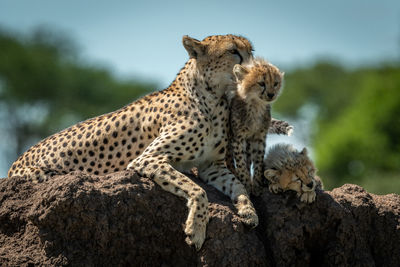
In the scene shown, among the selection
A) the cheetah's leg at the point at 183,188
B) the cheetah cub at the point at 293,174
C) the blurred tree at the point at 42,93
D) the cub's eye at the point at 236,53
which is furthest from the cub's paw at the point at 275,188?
the blurred tree at the point at 42,93

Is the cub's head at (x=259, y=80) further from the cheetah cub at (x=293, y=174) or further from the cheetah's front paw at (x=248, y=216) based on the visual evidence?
the cheetah's front paw at (x=248, y=216)

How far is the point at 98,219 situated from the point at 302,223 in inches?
65.1

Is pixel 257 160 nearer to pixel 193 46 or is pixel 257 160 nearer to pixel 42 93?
pixel 193 46

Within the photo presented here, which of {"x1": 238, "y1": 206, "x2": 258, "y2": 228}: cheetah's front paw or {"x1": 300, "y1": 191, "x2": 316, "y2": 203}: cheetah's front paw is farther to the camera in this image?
{"x1": 300, "y1": 191, "x2": 316, "y2": 203}: cheetah's front paw

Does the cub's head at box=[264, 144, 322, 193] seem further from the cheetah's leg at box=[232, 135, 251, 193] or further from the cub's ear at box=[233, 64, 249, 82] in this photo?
the cub's ear at box=[233, 64, 249, 82]

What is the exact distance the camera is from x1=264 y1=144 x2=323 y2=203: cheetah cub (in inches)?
206

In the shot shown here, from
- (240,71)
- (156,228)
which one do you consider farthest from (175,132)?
(156,228)

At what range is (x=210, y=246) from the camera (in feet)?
15.8

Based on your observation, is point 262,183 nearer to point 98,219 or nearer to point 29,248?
point 98,219

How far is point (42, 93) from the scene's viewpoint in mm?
26562

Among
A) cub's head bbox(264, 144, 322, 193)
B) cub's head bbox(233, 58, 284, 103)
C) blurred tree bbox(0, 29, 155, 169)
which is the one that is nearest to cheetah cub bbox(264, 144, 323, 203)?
cub's head bbox(264, 144, 322, 193)

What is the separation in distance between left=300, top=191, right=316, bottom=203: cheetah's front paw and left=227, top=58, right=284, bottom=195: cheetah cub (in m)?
0.46

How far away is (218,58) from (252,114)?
62cm

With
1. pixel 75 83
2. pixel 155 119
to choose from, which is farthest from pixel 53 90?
pixel 155 119
